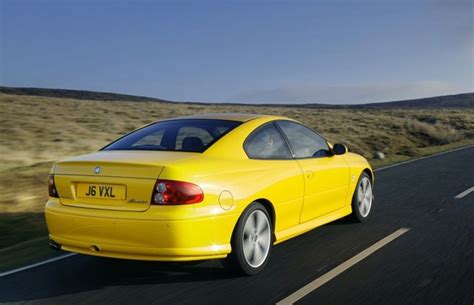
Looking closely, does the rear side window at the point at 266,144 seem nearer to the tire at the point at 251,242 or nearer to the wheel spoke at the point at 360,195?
the tire at the point at 251,242

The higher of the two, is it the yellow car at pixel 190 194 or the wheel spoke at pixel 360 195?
the yellow car at pixel 190 194

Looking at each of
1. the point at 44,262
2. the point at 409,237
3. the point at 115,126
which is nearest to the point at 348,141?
the point at 115,126

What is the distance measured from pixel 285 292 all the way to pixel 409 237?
2.63 metres

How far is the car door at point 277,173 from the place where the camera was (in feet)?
18.3

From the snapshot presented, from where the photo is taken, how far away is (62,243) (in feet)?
17.1

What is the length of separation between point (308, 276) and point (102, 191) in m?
2.04

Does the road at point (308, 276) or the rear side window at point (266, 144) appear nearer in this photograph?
A: the road at point (308, 276)

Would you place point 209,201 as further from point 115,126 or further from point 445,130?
point 445,130

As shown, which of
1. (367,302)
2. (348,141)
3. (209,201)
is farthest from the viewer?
(348,141)

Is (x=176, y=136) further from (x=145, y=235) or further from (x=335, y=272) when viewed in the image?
(x=335, y=272)

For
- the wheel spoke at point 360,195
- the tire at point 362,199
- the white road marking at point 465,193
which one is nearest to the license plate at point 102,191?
the tire at point 362,199

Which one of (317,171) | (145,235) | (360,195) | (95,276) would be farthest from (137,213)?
(360,195)

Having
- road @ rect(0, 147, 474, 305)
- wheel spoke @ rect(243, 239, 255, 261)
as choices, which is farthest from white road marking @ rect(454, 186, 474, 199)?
wheel spoke @ rect(243, 239, 255, 261)

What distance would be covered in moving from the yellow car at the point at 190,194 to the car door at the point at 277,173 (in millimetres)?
11
